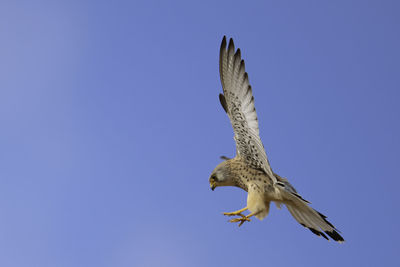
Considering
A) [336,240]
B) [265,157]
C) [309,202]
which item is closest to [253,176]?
[265,157]

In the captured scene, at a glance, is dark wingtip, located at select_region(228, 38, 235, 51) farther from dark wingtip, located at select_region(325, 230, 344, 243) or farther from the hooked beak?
dark wingtip, located at select_region(325, 230, 344, 243)

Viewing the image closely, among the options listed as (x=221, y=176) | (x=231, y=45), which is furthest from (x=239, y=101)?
(x=221, y=176)

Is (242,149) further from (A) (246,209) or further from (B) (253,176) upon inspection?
(A) (246,209)

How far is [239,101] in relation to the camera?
5.18 meters

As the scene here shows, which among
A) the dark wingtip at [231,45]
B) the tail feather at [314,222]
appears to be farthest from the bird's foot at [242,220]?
the dark wingtip at [231,45]

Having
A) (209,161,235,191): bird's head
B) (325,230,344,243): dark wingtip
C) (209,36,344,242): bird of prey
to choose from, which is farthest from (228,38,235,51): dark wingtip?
(325,230,344,243): dark wingtip

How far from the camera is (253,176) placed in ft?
15.9

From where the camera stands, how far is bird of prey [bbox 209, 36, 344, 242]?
4.74 meters

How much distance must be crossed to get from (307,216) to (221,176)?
3.35ft

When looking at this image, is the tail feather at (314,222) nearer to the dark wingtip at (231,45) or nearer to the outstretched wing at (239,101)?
the outstretched wing at (239,101)

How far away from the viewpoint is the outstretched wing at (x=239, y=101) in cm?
501

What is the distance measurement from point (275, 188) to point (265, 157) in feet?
1.14

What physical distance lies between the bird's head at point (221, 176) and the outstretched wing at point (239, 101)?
22 cm

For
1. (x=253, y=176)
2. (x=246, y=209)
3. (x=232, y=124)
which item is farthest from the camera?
(x=232, y=124)
